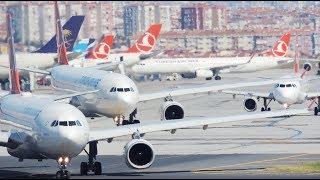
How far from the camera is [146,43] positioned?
173 metres

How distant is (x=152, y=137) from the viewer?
72250mm

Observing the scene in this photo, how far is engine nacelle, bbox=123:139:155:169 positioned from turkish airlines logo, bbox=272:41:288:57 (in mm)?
133734

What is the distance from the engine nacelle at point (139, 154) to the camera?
1852 inches

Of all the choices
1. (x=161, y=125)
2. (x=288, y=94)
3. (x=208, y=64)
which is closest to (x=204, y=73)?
(x=208, y=64)

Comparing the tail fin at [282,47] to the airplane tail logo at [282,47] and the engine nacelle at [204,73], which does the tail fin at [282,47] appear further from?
the engine nacelle at [204,73]

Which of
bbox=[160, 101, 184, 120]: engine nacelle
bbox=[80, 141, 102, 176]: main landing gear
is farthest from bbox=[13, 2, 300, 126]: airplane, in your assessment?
bbox=[80, 141, 102, 176]: main landing gear

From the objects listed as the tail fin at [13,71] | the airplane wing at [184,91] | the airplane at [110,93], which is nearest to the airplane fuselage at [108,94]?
the airplane at [110,93]

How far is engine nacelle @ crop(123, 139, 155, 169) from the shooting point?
47031mm

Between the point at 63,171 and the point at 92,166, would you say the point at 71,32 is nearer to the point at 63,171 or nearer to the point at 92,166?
the point at 92,166

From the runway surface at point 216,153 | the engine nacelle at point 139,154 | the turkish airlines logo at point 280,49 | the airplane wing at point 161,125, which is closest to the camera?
the engine nacelle at point 139,154

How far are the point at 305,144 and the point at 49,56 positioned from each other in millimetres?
88017

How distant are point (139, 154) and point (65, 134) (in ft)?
11.4

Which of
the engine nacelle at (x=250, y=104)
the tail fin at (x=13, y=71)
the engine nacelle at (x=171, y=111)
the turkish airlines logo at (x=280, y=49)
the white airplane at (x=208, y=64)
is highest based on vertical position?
the tail fin at (x=13, y=71)

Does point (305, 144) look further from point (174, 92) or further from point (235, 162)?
point (174, 92)
